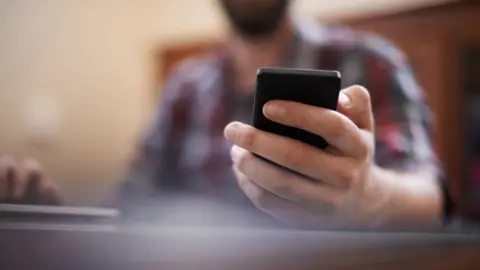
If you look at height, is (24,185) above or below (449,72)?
below

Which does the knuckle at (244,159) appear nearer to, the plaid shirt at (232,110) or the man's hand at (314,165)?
the man's hand at (314,165)

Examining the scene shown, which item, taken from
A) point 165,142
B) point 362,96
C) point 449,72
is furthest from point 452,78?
point 362,96

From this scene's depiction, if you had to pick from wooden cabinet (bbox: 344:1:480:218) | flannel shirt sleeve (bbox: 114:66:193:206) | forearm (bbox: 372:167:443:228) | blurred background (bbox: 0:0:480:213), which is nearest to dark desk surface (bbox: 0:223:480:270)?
forearm (bbox: 372:167:443:228)

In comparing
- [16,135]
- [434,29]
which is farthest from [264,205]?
[16,135]

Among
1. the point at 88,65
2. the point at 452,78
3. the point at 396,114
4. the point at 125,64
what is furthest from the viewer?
the point at 125,64

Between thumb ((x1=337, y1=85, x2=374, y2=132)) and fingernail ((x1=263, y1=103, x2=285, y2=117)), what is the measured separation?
1.9 inches

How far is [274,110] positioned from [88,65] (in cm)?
136

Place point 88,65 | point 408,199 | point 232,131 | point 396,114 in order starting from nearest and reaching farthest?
point 232,131 < point 408,199 < point 396,114 < point 88,65

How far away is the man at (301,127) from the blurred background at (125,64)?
0.63 ft

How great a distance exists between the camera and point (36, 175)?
0.43m

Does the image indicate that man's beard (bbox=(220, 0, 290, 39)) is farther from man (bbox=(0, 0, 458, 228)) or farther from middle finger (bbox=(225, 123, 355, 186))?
middle finger (bbox=(225, 123, 355, 186))

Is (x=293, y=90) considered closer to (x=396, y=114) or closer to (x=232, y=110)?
(x=396, y=114)

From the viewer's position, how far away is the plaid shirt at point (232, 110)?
701mm

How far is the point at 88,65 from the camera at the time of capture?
1.61 meters
